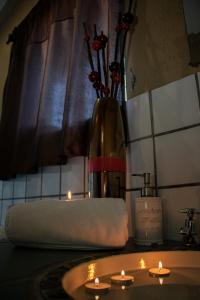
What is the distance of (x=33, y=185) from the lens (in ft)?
3.66

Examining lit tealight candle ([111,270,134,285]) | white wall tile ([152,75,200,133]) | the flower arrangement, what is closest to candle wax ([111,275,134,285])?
A: lit tealight candle ([111,270,134,285])

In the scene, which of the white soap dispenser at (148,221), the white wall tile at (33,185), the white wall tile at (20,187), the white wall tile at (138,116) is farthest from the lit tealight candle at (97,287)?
the white wall tile at (20,187)

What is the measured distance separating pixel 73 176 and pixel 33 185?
0.93ft

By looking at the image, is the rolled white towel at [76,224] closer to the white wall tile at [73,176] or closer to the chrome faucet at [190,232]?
the chrome faucet at [190,232]

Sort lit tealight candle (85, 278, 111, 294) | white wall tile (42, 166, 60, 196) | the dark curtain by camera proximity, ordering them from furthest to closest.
→ white wall tile (42, 166, 60, 196), the dark curtain, lit tealight candle (85, 278, 111, 294)

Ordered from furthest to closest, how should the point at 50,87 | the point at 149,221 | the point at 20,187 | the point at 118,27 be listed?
1. the point at 20,187
2. the point at 50,87
3. the point at 118,27
4. the point at 149,221

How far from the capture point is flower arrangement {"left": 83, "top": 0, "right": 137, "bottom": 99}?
0.75 meters

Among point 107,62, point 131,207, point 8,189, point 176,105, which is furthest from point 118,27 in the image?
point 8,189

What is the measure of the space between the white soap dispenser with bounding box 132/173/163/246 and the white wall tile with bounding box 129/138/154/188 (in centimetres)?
12

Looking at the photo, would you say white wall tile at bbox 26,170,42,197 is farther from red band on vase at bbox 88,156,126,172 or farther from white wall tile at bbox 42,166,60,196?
red band on vase at bbox 88,156,126,172

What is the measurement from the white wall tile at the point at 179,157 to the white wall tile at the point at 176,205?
24 mm

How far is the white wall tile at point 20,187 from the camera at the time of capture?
1183mm

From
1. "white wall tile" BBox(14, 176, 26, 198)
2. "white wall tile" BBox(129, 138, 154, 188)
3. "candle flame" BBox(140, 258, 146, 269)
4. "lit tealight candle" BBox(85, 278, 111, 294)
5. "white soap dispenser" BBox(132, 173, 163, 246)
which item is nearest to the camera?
"lit tealight candle" BBox(85, 278, 111, 294)

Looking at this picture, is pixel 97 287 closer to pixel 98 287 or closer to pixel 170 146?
pixel 98 287
